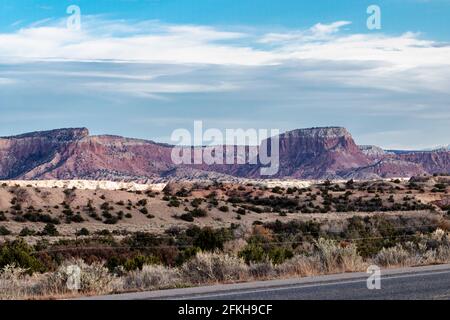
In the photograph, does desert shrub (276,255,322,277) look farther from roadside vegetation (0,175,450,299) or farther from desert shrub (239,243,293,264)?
desert shrub (239,243,293,264)

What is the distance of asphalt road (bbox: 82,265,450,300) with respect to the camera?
1380cm

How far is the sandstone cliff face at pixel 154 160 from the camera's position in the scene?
524 feet

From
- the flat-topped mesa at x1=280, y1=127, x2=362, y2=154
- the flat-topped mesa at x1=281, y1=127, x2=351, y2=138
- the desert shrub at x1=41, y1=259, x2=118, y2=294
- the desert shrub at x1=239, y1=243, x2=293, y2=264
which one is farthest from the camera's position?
the flat-topped mesa at x1=281, y1=127, x2=351, y2=138

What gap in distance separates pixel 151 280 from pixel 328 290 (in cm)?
471

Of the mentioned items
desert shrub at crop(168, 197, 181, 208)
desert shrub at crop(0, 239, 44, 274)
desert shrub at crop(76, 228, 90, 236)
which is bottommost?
desert shrub at crop(76, 228, 90, 236)

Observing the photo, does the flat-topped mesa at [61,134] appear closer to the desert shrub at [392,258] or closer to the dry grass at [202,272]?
the desert shrub at [392,258]

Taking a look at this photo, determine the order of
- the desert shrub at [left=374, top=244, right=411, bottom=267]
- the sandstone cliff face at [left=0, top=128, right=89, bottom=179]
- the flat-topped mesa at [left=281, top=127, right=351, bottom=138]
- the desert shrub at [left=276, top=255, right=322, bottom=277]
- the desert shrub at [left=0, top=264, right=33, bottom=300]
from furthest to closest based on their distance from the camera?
1. the flat-topped mesa at [left=281, top=127, right=351, bottom=138]
2. the sandstone cliff face at [left=0, top=128, right=89, bottom=179]
3. the desert shrub at [left=374, top=244, right=411, bottom=267]
4. the desert shrub at [left=276, top=255, right=322, bottom=277]
5. the desert shrub at [left=0, top=264, right=33, bottom=300]

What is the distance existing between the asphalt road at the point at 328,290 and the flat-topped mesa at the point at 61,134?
509 feet

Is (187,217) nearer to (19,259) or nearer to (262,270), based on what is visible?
(19,259)

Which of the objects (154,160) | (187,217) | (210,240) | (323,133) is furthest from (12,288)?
(323,133)

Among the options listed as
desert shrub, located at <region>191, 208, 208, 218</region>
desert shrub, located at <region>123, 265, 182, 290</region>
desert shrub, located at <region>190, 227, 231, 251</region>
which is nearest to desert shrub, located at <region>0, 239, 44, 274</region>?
desert shrub, located at <region>190, 227, 231, 251</region>

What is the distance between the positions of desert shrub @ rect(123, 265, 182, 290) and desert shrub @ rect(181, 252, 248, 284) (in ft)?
1.11

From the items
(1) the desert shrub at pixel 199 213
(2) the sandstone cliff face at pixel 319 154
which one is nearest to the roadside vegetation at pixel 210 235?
(1) the desert shrub at pixel 199 213
